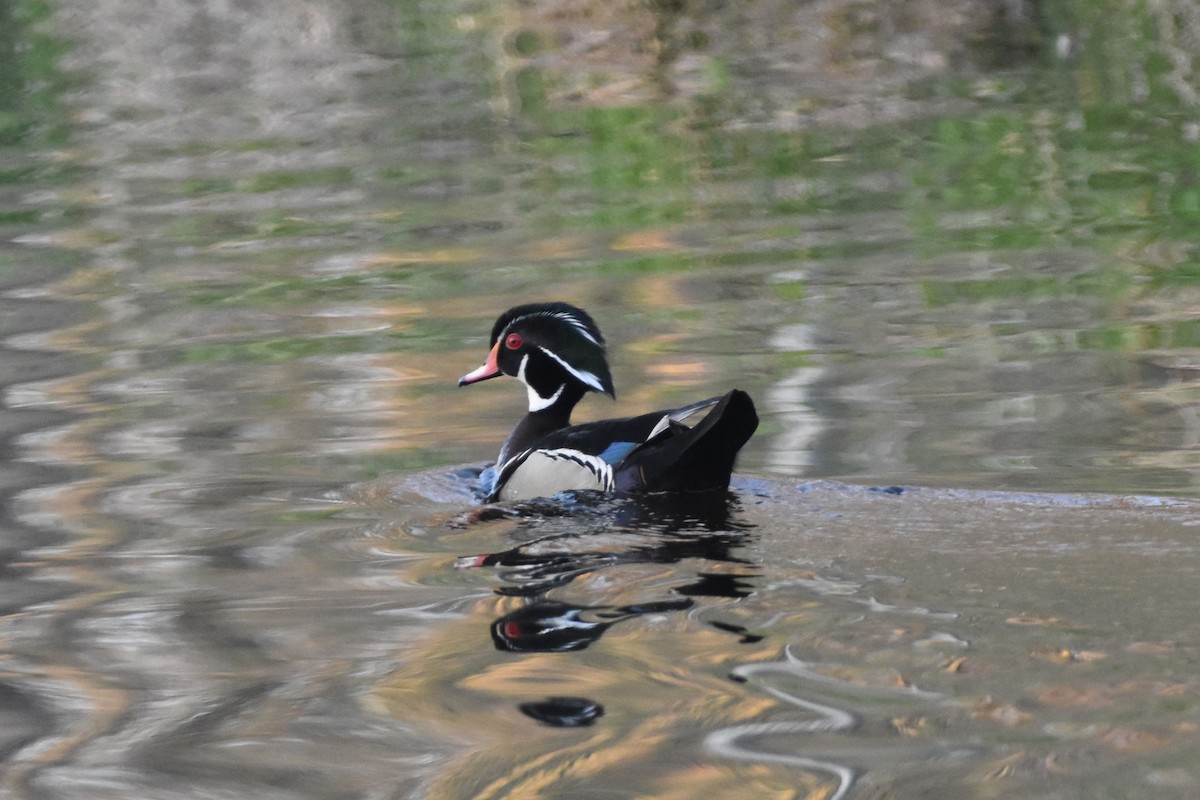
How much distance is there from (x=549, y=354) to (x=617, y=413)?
97 cm

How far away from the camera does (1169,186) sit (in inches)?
519

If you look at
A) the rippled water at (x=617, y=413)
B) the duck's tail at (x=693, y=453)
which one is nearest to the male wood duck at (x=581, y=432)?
the duck's tail at (x=693, y=453)

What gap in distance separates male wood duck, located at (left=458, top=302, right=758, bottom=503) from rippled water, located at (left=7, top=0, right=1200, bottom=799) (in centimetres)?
16

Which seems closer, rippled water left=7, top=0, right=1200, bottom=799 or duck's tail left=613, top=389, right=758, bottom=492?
rippled water left=7, top=0, right=1200, bottom=799

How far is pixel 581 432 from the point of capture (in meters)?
7.43

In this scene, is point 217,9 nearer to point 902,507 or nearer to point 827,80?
point 827,80

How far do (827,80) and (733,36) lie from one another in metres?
4.63

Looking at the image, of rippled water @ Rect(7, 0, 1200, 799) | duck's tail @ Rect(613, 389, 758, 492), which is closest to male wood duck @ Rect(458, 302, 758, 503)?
duck's tail @ Rect(613, 389, 758, 492)

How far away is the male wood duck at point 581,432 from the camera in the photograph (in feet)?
22.5

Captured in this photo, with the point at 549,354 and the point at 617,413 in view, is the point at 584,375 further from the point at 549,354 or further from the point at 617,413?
the point at 617,413

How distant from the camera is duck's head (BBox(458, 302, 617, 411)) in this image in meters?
7.86

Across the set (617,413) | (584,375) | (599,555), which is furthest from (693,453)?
(617,413)

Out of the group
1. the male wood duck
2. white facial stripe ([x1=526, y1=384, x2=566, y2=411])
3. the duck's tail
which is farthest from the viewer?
white facial stripe ([x1=526, y1=384, x2=566, y2=411])

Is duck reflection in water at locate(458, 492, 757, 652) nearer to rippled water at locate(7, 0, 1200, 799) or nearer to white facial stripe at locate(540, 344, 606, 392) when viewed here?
rippled water at locate(7, 0, 1200, 799)
